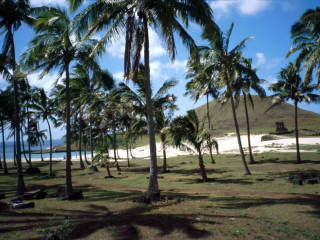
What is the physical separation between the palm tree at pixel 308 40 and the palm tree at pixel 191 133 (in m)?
8.91

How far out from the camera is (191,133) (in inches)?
567

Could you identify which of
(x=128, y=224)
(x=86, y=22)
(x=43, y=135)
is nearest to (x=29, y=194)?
(x=128, y=224)

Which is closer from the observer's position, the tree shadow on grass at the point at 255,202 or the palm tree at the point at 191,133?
the tree shadow on grass at the point at 255,202

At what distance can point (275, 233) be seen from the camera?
5.37 metres

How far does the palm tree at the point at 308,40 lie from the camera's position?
580 inches

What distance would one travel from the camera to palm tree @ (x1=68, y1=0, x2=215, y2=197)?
9039 mm

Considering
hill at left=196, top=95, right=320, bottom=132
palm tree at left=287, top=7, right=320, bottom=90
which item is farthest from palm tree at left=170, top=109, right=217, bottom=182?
hill at left=196, top=95, right=320, bottom=132

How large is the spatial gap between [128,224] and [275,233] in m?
4.00

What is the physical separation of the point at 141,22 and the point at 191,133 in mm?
7778

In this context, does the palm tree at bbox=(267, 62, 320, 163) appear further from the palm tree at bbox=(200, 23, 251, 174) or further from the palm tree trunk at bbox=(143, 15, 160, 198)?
the palm tree trunk at bbox=(143, 15, 160, 198)

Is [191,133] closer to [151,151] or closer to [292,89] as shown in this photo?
[151,151]

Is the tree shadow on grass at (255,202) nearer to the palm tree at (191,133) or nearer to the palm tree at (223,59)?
the palm tree at (191,133)

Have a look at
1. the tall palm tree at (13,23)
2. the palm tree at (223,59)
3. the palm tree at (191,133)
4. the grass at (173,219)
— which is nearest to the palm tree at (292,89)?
the palm tree at (223,59)

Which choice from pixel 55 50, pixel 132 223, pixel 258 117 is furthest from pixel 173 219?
pixel 258 117
